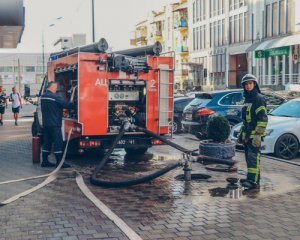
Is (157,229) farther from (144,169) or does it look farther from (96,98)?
(96,98)

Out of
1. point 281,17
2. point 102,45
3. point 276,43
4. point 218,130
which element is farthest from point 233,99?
point 281,17

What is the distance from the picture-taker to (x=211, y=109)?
1469cm

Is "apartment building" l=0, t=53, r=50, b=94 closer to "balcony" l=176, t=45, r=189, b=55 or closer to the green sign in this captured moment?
"balcony" l=176, t=45, r=189, b=55

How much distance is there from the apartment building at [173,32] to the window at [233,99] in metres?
43.8

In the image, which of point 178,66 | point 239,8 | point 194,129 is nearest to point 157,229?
point 194,129

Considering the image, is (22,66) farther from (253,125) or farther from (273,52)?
(253,125)

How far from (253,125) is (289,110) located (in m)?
4.95

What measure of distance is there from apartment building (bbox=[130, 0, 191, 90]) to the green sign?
61.2 feet

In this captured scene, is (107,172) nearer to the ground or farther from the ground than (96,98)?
nearer to the ground

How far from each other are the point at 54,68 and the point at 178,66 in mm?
54365

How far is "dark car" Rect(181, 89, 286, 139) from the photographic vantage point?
14662 millimetres

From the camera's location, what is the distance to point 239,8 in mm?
47000

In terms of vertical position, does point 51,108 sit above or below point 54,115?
above

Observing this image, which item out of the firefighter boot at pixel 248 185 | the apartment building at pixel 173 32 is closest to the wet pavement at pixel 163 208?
the firefighter boot at pixel 248 185
